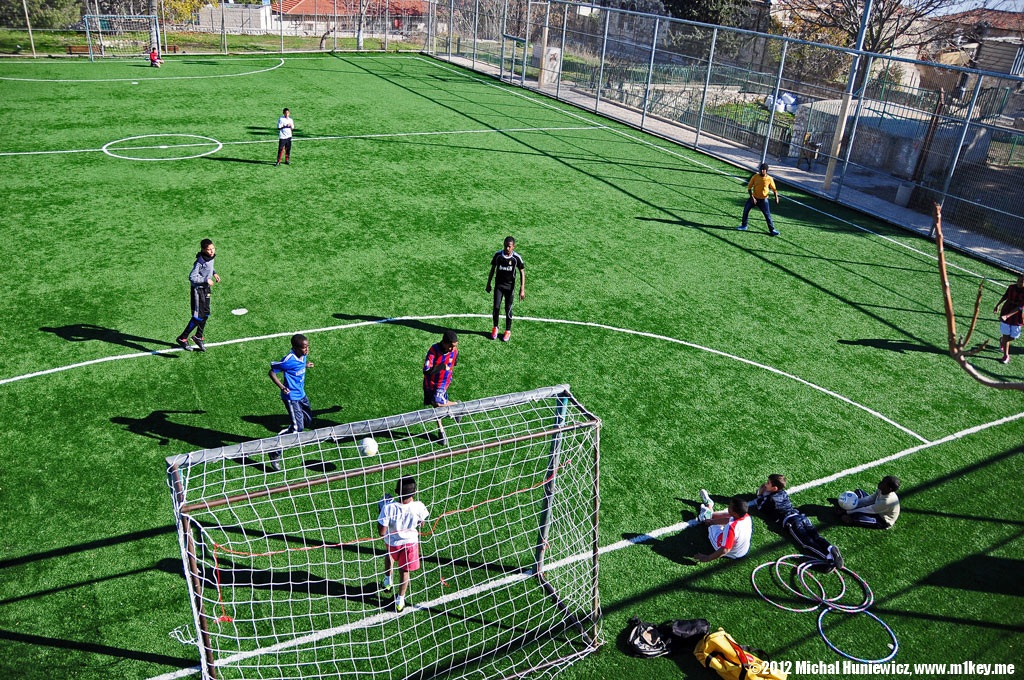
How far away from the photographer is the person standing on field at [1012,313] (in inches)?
534

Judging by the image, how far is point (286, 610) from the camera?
7957mm

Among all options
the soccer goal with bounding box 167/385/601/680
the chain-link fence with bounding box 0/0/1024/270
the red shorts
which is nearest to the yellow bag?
the soccer goal with bounding box 167/385/601/680

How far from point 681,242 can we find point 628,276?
295cm

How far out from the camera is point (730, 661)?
7.37 meters

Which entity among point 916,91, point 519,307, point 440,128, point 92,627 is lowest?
point 92,627

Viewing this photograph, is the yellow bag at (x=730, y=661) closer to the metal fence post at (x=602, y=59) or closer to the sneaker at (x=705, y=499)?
the sneaker at (x=705, y=499)

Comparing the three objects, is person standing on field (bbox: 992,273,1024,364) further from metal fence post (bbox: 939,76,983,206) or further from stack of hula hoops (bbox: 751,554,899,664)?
stack of hula hoops (bbox: 751,554,899,664)

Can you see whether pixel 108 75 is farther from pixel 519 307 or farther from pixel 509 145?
pixel 519 307

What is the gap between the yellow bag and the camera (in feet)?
23.8

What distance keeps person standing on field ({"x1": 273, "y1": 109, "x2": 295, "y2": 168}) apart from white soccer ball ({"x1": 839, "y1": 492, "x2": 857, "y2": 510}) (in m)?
17.5

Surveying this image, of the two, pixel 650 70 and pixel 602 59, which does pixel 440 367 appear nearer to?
pixel 650 70

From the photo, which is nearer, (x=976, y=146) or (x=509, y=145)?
(x=976, y=146)

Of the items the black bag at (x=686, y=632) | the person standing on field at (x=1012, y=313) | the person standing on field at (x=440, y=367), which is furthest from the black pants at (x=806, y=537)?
the person standing on field at (x=1012, y=313)

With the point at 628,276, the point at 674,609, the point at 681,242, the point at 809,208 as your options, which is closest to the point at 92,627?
the point at 674,609
